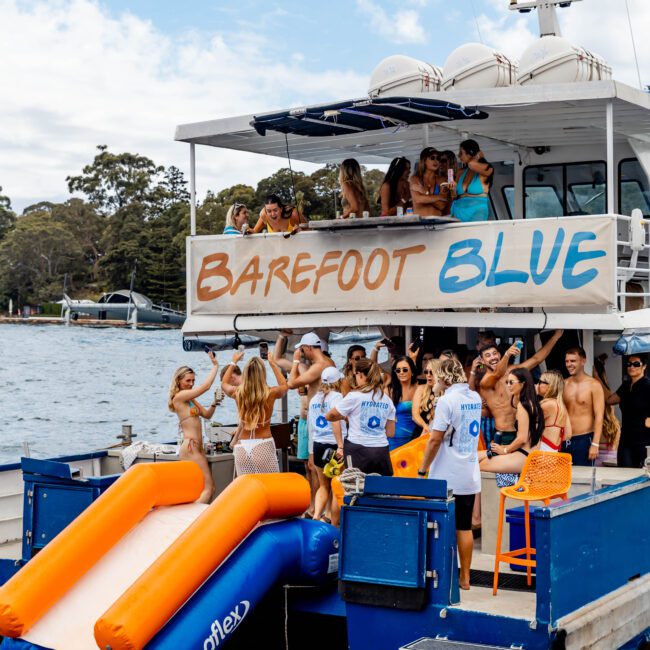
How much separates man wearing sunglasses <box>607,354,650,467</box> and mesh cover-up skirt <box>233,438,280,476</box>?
130 inches

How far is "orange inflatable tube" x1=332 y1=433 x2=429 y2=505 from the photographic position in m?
9.84

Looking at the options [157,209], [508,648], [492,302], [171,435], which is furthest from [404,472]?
[157,209]

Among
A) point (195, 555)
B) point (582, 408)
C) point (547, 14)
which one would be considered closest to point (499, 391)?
point (582, 408)

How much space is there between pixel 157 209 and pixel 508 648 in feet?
303

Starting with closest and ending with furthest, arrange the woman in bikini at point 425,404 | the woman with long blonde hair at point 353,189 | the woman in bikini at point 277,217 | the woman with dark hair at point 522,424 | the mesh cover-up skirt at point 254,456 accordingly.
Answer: the woman with dark hair at point 522,424, the mesh cover-up skirt at point 254,456, the woman in bikini at point 425,404, the woman with long blonde hair at point 353,189, the woman in bikini at point 277,217

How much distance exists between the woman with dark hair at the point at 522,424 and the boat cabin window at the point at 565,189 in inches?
181

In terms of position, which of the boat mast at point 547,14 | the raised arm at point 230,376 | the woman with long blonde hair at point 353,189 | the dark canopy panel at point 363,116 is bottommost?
the raised arm at point 230,376

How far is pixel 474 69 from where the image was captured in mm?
12555

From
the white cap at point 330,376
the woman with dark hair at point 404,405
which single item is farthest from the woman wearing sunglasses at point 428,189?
the white cap at point 330,376

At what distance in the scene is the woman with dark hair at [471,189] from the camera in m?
11.3

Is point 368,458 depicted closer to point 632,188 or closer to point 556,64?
point 556,64

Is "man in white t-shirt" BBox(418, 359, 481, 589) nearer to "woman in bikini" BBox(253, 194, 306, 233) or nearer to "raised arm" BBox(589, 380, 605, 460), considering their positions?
"raised arm" BBox(589, 380, 605, 460)

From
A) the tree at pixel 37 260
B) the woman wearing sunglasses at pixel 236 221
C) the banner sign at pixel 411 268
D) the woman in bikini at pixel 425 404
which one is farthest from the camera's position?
the tree at pixel 37 260

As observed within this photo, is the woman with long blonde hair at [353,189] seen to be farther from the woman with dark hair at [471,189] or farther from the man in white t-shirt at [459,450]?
the man in white t-shirt at [459,450]
